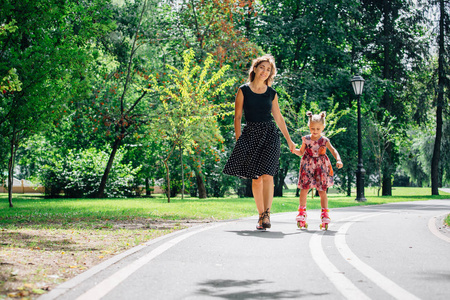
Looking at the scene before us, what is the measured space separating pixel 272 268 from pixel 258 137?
3069mm

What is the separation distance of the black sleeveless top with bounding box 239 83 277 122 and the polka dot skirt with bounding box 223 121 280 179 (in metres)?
0.09

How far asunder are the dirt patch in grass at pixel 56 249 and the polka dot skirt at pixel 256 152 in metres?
1.54

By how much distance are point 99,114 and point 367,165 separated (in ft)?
59.1

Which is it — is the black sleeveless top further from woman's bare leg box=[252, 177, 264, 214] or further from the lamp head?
the lamp head

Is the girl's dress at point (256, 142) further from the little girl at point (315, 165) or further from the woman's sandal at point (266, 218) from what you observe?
the little girl at point (315, 165)

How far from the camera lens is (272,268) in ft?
16.6

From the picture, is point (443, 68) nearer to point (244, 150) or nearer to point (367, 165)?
point (367, 165)

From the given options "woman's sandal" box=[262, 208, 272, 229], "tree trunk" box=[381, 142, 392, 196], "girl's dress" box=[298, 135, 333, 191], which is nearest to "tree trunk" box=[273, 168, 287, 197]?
"tree trunk" box=[381, 142, 392, 196]

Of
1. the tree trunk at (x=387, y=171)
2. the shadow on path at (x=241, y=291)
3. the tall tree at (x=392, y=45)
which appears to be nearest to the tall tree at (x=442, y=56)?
the tall tree at (x=392, y=45)

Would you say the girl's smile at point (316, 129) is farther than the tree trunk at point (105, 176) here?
No

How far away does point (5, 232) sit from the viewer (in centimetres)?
822

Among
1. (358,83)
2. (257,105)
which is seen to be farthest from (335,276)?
(358,83)

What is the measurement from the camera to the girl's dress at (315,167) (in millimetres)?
8398

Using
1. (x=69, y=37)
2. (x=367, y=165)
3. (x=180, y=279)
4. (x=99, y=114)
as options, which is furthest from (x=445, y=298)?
(x=367, y=165)
